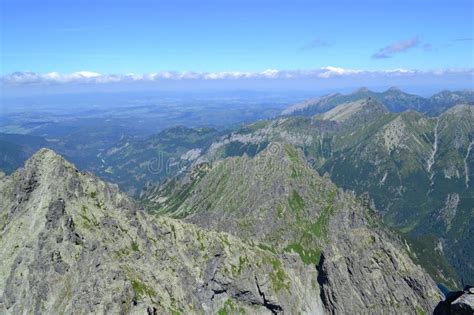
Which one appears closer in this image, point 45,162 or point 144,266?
point 144,266

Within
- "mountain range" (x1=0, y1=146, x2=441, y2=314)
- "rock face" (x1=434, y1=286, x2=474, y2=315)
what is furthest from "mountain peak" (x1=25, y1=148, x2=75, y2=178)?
"rock face" (x1=434, y1=286, x2=474, y2=315)

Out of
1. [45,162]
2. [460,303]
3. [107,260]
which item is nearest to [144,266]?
[107,260]

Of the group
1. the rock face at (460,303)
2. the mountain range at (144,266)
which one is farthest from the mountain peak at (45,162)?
the rock face at (460,303)

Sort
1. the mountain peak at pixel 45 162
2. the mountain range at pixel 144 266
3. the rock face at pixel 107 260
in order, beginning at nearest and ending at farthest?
1. the rock face at pixel 107 260
2. the mountain range at pixel 144 266
3. the mountain peak at pixel 45 162

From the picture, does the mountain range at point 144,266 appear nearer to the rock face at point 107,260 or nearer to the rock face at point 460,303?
the rock face at point 107,260

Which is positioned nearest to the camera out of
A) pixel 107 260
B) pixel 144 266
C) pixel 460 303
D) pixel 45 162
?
pixel 460 303

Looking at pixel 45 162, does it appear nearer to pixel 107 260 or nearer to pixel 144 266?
pixel 107 260

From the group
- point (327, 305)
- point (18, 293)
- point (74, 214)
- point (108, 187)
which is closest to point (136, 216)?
point (108, 187)

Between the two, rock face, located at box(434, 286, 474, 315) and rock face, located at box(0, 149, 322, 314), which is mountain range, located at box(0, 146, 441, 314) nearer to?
rock face, located at box(0, 149, 322, 314)

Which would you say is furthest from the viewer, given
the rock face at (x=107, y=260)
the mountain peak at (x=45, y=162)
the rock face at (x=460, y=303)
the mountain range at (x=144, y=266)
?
the mountain peak at (x=45, y=162)
